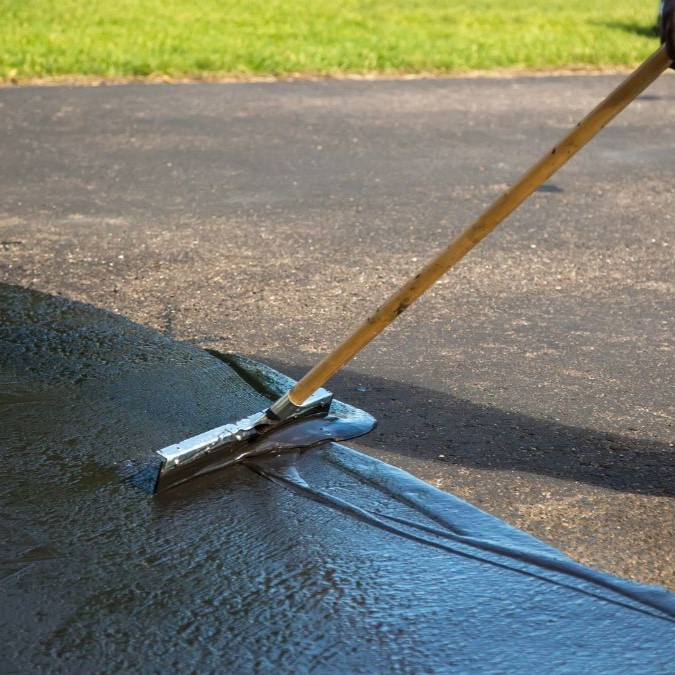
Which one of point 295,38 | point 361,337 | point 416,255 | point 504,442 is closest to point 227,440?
point 361,337

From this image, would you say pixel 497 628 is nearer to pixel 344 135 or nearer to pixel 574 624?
pixel 574 624

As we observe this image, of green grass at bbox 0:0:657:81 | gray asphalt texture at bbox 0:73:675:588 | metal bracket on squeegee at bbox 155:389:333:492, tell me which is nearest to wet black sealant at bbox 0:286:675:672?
metal bracket on squeegee at bbox 155:389:333:492

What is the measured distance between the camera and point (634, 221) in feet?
19.4

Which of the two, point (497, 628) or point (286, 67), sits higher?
point (286, 67)

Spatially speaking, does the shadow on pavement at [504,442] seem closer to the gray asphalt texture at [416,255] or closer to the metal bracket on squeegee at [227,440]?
the gray asphalt texture at [416,255]

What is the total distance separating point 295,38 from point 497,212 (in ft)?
24.0

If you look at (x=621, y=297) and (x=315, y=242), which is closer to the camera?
(x=621, y=297)

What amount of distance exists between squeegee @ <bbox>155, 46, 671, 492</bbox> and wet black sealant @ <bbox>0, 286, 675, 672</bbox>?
5 centimetres

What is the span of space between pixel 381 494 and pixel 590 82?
658 cm

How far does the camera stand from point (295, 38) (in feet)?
33.4

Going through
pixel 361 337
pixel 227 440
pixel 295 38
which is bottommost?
pixel 227 440

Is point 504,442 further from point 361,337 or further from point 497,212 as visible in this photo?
point 497,212

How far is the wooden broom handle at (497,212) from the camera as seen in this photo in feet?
10.3

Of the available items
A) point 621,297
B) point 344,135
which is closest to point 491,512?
point 621,297
